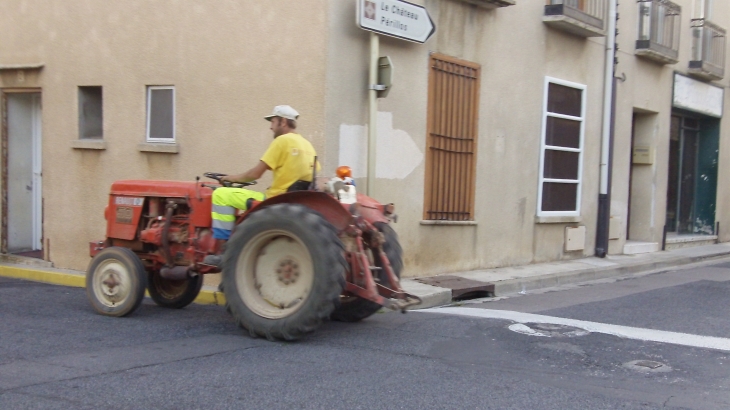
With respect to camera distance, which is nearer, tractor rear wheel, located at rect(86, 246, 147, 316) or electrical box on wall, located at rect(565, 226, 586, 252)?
tractor rear wheel, located at rect(86, 246, 147, 316)

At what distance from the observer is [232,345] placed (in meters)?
6.25

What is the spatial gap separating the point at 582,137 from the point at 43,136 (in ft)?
29.1

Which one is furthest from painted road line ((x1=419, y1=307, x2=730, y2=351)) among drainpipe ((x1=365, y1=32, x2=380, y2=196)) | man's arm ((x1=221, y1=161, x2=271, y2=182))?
man's arm ((x1=221, y1=161, x2=271, y2=182))

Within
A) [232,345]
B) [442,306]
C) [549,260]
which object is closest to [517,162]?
[549,260]

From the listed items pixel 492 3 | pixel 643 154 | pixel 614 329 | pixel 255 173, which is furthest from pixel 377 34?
pixel 643 154

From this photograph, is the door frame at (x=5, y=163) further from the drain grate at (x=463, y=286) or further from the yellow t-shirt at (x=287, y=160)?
the yellow t-shirt at (x=287, y=160)

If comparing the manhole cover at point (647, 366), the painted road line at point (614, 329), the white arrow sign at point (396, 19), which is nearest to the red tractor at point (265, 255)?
the painted road line at point (614, 329)

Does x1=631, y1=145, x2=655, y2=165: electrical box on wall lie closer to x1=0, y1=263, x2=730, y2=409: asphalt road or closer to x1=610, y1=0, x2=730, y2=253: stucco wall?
x1=610, y1=0, x2=730, y2=253: stucco wall

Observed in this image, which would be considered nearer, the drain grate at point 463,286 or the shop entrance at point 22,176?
the drain grate at point 463,286

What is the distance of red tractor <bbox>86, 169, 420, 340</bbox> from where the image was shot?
627 cm

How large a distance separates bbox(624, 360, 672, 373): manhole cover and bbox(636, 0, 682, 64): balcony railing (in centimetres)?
1023

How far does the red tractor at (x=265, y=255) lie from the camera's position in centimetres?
627

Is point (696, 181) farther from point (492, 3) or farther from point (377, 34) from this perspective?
point (377, 34)

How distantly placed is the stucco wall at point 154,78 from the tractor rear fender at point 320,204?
8.73ft
